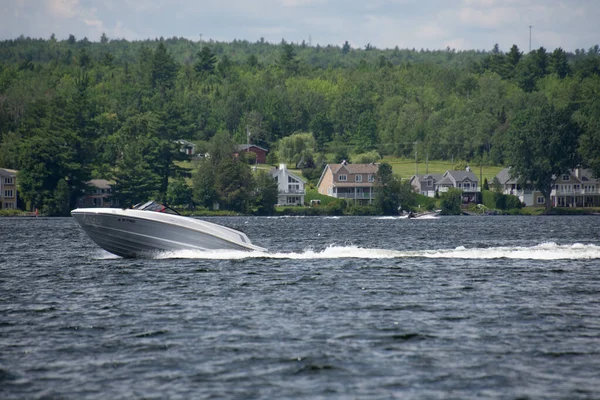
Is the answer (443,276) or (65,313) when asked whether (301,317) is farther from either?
(443,276)

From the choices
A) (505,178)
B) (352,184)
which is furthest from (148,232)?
(505,178)

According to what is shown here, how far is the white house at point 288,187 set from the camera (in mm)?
135875

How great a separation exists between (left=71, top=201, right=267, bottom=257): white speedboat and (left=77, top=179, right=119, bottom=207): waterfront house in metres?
84.7

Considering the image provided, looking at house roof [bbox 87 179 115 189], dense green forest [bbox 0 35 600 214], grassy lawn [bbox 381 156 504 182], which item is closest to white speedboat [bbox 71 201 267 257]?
dense green forest [bbox 0 35 600 214]

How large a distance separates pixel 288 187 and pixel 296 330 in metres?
118

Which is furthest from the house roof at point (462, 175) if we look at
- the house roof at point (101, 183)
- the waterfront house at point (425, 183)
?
the house roof at point (101, 183)

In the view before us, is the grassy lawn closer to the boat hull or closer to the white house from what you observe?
the white house

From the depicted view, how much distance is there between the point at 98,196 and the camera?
128 meters

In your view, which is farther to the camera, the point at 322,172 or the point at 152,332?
the point at 322,172

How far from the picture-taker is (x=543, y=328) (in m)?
21.1

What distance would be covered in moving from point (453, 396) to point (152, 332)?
8003 mm

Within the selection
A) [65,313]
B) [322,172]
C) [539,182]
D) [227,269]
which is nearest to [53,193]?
[322,172]

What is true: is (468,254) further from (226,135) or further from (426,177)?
(426,177)

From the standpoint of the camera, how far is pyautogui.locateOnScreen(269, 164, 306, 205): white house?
136 meters
